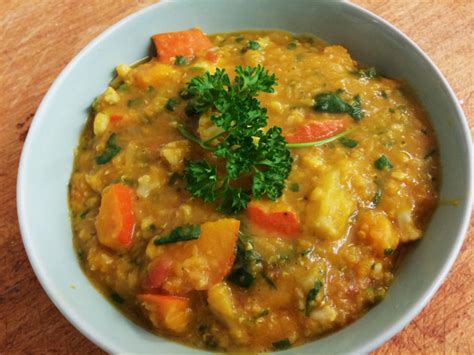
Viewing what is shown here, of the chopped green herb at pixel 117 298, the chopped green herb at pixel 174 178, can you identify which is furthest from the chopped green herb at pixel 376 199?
the chopped green herb at pixel 117 298

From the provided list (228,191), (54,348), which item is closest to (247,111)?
(228,191)

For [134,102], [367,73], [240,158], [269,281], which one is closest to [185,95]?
[134,102]

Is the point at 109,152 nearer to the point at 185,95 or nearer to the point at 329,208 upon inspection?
the point at 185,95

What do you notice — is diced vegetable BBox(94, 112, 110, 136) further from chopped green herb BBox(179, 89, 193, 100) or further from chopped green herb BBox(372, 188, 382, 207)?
chopped green herb BBox(372, 188, 382, 207)

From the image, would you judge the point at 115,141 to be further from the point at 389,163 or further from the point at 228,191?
the point at 389,163

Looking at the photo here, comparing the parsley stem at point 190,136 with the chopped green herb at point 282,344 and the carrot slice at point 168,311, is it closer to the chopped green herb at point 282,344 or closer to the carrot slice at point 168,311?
the carrot slice at point 168,311

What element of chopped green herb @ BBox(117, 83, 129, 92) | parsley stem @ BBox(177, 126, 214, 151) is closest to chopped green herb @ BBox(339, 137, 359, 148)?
parsley stem @ BBox(177, 126, 214, 151)
